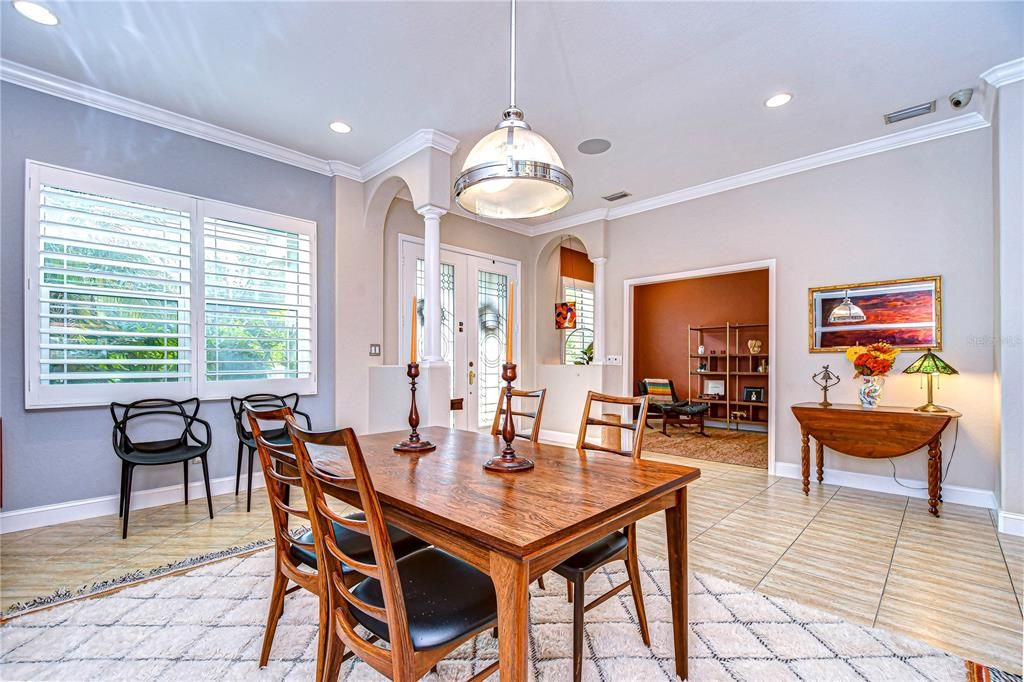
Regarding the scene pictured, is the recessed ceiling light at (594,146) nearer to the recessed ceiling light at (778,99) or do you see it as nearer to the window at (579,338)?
the recessed ceiling light at (778,99)

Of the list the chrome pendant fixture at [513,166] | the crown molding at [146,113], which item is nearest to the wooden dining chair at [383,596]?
the chrome pendant fixture at [513,166]

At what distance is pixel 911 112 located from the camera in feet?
11.0

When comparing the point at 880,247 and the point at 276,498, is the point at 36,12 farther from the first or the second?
the point at 880,247

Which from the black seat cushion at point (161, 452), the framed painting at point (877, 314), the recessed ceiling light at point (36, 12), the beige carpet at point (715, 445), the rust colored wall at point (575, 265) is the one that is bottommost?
the beige carpet at point (715, 445)

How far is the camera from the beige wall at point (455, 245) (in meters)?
4.75

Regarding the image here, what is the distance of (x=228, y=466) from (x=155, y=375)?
2.95 feet

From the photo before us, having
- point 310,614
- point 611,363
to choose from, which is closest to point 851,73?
point 611,363

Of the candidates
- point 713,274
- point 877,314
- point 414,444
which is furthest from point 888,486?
point 414,444

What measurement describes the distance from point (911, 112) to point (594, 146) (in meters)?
2.23

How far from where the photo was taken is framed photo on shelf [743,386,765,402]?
7.17m

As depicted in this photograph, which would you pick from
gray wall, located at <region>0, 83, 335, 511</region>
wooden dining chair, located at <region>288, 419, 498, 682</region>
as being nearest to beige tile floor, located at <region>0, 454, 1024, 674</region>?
gray wall, located at <region>0, 83, 335, 511</region>

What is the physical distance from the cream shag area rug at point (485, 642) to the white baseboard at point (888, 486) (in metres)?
2.39

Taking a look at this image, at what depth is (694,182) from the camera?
470 cm

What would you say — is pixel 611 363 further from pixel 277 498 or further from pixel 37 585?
pixel 37 585
